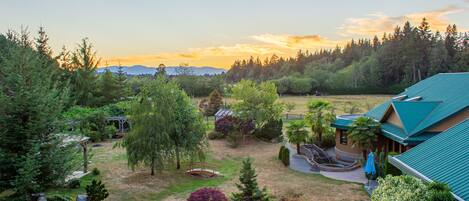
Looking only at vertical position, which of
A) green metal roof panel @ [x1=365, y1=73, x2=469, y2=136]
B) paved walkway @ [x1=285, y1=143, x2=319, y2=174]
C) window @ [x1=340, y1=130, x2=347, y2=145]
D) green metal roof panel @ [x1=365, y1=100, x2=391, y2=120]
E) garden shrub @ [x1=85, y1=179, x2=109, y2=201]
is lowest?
paved walkway @ [x1=285, y1=143, x2=319, y2=174]

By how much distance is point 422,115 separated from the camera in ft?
73.1

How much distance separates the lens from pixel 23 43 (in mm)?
15898

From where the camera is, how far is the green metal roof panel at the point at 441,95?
21.0 metres

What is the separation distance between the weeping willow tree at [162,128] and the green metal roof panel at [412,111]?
11794mm

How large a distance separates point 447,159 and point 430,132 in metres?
9.09

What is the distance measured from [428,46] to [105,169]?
265ft

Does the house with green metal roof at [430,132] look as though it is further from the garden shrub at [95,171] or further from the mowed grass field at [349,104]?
the mowed grass field at [349,104]

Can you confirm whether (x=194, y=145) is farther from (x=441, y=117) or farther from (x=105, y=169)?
(x=441, y=117)

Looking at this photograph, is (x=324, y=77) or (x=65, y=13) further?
(x=324, y=77)

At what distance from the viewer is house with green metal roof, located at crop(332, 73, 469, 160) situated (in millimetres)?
20812

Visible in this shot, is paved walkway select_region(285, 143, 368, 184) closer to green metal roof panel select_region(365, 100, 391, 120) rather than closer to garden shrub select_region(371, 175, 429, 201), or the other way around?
green metal roof panel select_region(365, 100, 391, 120)

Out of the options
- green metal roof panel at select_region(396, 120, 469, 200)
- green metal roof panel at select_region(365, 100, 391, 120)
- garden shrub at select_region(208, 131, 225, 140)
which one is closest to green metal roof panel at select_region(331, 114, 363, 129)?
green metal roof panel at select_region(365, 100, 391, 120)

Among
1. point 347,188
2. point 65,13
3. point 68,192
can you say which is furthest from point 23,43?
point 347,188

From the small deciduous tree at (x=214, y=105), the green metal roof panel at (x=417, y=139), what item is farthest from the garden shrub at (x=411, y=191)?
the small deciduous tree at (x=214, y=105)
